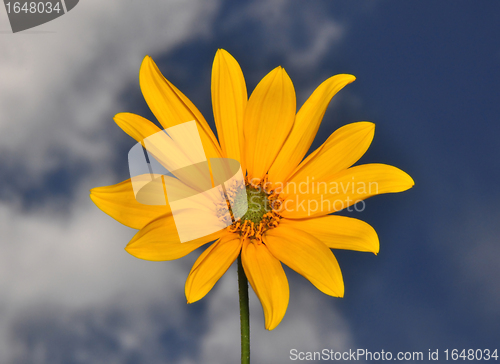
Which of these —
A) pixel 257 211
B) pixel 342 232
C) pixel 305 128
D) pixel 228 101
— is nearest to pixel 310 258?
pixel 342 232

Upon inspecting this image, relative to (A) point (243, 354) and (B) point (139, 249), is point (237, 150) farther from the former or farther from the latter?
(A) point (243, 354)

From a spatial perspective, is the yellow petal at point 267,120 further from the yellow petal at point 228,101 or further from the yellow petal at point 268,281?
the yellow petal at point 268,281

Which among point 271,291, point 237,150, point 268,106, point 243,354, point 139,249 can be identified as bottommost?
point 243,354

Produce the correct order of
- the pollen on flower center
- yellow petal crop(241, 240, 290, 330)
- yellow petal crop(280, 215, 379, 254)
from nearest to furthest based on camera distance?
yellow petal crop(241, 240, 290, 330), yellow petal crop(280, 215, 379, 254), the pollen on flower center

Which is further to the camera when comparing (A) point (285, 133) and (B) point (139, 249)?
(A) point (285, 133)

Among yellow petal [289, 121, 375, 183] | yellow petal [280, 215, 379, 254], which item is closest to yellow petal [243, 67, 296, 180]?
yellow petal [289, 121, 375, 183]

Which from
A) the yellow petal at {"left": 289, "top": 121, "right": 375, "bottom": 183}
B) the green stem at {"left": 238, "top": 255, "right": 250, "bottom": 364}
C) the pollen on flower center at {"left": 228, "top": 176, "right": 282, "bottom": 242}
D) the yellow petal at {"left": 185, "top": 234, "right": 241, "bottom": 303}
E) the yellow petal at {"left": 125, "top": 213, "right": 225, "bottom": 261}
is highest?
the yellow petal at {"left": 289, "top": 121, "right": 375, "bottom": 183}

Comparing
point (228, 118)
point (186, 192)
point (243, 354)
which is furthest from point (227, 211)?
point (243, 354)

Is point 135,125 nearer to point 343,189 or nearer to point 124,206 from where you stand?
point 124,206

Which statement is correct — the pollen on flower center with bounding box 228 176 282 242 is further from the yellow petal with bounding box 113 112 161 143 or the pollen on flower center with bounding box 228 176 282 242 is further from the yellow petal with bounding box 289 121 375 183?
the yellow petal with bounding box 113 112 161 143
